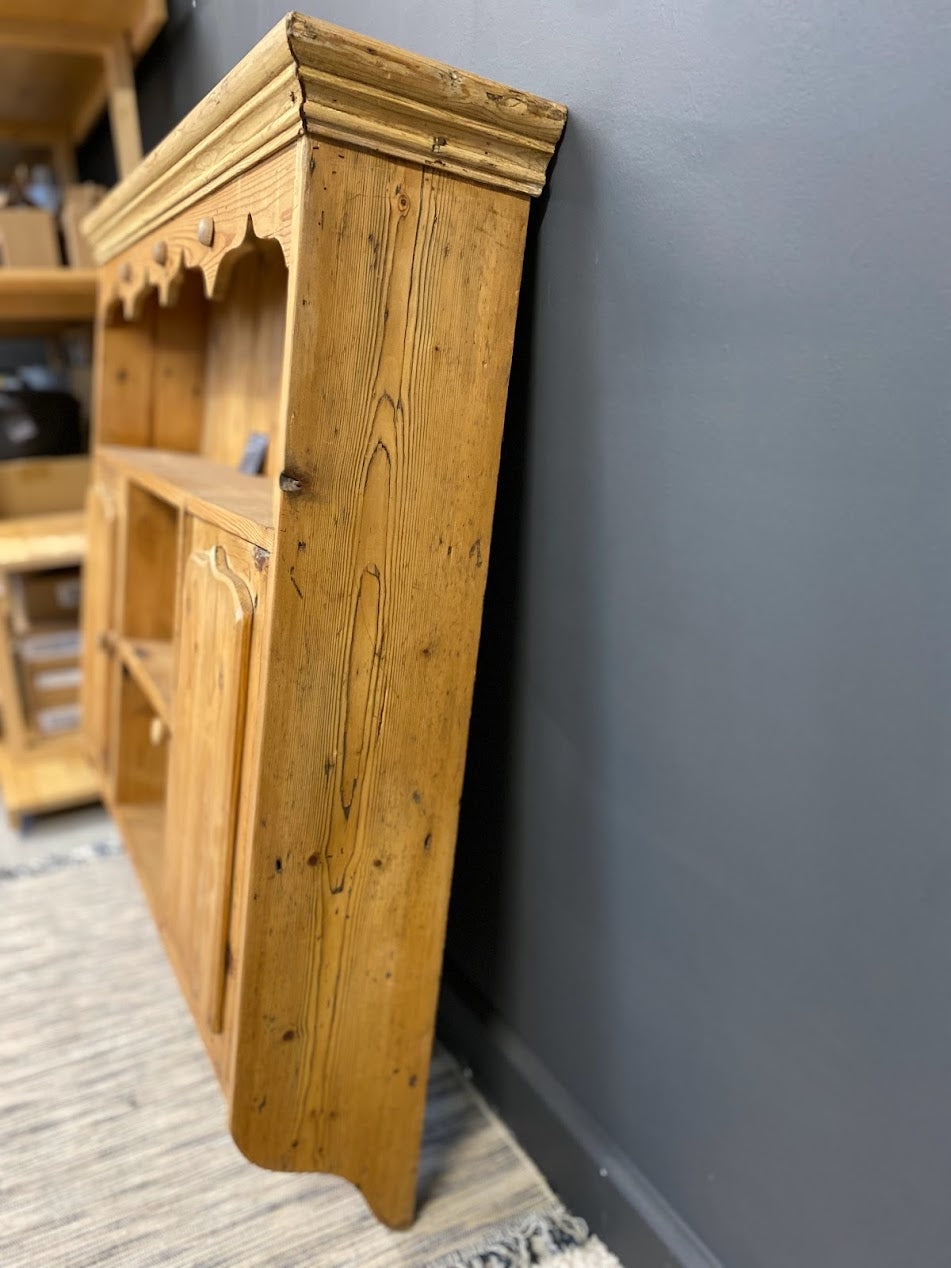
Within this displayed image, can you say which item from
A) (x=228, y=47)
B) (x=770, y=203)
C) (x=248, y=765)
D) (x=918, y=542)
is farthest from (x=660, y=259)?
(x=228, y=47)

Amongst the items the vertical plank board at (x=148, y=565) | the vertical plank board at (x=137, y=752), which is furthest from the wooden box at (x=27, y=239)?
the vertical plank board at (x=137, y=752)

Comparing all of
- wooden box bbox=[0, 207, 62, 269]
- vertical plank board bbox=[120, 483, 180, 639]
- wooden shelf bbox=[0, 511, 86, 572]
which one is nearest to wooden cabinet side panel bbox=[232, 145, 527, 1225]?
vertical plank board bbox=[120, 483, 180, 639]

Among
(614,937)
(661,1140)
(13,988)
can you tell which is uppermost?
(614,937)

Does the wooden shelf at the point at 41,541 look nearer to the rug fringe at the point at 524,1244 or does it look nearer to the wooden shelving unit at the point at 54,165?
the wooden shelving unit at the point at 54,165

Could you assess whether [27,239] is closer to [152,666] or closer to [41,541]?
[41,541]

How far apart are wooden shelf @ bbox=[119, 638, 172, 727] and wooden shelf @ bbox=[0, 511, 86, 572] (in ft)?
1.32

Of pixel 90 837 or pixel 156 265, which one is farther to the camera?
pixel 90 837

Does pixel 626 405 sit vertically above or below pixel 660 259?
below

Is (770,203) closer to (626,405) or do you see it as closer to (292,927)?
(626,405)

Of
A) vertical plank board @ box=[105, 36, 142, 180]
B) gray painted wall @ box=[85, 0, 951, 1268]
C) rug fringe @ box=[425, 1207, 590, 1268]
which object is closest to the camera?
gray painted wall @ box=[85, 0, 951, 1268]

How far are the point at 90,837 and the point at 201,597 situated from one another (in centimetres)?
106

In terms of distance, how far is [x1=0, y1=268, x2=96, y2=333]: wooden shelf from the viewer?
1818 mm

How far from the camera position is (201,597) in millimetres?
1111

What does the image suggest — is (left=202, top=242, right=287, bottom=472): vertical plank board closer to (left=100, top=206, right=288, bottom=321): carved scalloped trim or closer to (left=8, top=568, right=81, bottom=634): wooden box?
(left=100, top=206, right=288, bottom=321): carved scalloped trim
